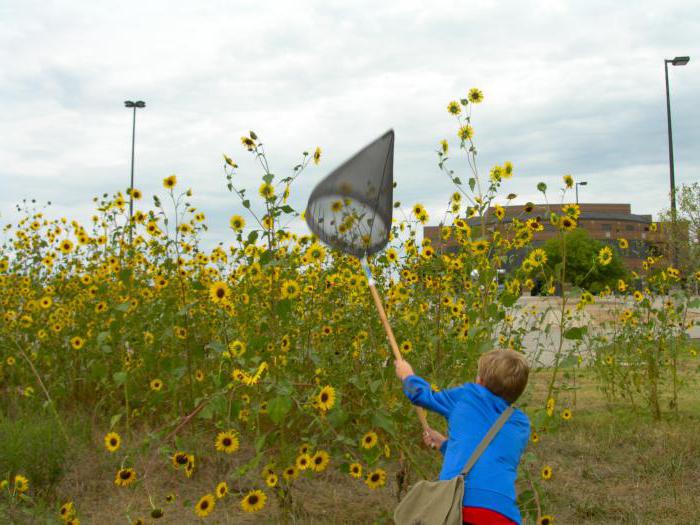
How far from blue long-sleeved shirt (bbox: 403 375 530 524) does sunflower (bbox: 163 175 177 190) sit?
2352mm

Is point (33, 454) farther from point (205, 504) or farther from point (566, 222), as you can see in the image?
point (566, 222)

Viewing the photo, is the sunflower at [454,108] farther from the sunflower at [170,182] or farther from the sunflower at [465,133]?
the sunflower at [170,182]

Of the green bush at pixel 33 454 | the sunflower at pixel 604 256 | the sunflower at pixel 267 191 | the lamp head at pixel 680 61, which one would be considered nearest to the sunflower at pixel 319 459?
the sunflower at pixel 267 191

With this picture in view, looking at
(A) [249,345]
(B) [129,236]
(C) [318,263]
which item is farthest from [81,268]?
(A) [249,345]

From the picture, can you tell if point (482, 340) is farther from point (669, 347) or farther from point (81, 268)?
point (81, 268)

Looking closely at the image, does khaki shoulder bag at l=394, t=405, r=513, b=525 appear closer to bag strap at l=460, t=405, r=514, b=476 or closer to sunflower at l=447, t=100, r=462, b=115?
bag strap at l=460, t=405, r=514, b=476

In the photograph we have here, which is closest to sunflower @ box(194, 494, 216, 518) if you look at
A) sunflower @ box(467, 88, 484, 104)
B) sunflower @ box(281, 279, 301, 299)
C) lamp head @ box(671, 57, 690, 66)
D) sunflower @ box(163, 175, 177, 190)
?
sunflower @ box(281, 279, 301, 299)

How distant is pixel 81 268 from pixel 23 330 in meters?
1.15

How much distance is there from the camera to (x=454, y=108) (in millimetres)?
4398

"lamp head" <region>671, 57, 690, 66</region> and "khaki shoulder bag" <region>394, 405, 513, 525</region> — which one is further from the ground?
"lamp head" <region>671, 57, 690, 66</region>

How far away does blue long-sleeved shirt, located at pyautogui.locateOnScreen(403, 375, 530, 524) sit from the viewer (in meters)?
2.29

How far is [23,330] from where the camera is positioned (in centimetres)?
514

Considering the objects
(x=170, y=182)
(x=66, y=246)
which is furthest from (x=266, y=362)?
(x=66, y=246)

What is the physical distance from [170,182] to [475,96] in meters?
1.95
